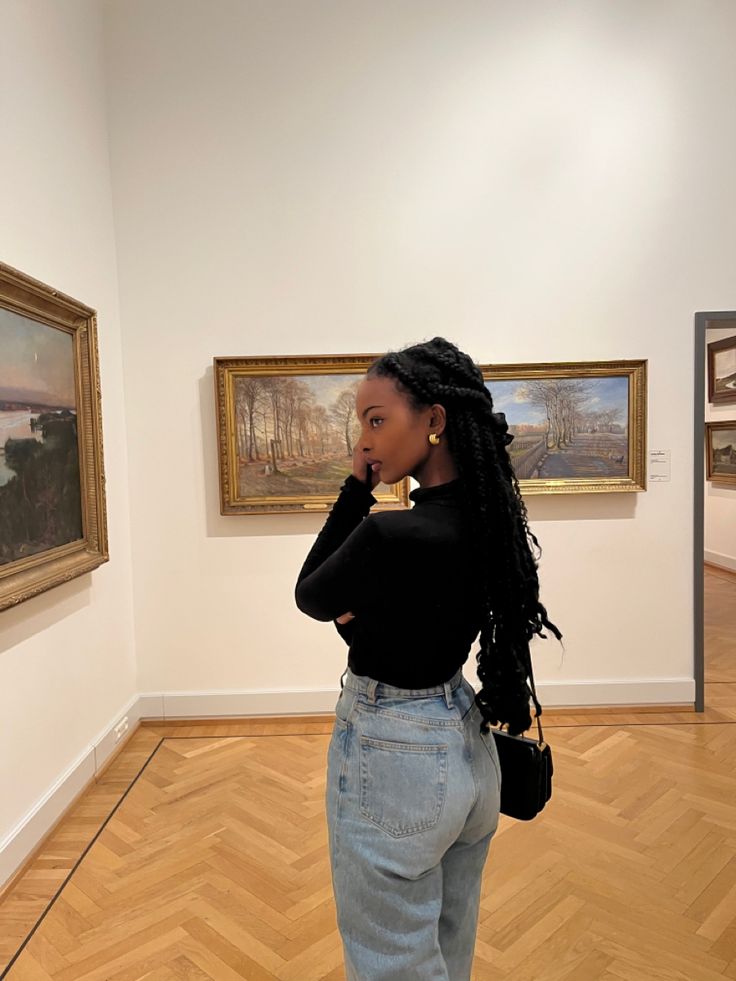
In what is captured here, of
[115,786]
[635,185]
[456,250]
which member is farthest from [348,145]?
[115,786]

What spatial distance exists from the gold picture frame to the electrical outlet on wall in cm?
155

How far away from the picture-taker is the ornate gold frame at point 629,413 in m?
4.61

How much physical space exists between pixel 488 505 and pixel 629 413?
377 cm

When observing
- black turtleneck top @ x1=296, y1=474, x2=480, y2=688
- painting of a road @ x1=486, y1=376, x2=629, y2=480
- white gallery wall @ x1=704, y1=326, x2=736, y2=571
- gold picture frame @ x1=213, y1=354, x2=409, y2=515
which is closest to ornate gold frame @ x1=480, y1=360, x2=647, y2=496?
painting of a road @ x1=486, y1=376, x2=629, y2=480

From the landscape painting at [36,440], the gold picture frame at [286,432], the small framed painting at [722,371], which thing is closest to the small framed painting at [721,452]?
the small framed painting at [722,371]

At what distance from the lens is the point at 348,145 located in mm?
4492

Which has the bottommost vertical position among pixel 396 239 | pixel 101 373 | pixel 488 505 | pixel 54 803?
pixel 54 803

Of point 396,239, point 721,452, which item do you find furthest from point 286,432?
point 721,452

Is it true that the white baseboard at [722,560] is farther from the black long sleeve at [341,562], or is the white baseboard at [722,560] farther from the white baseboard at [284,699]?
the black long sleeve at [341,562]

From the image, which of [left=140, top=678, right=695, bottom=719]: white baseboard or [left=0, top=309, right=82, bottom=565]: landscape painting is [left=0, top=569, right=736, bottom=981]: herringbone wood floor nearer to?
[left=140, top=678, right=695, bottom=719]: white baseboard

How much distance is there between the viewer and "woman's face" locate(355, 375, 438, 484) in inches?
52.9

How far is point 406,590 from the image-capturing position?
4.19 ft

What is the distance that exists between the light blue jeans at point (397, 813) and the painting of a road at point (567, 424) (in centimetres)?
349

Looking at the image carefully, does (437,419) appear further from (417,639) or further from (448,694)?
(448,694)
